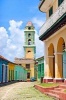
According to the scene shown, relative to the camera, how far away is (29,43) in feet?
266

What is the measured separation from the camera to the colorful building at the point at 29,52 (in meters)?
78.3

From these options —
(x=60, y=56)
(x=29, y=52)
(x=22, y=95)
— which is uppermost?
(x=29, y=52)

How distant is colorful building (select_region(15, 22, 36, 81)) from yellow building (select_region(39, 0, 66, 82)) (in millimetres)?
53621

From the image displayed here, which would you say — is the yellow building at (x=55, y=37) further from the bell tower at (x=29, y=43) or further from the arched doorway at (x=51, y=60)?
the bell tower at (x=29, y=43)

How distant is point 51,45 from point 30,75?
57135 mm

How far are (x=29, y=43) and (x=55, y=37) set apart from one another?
198ft

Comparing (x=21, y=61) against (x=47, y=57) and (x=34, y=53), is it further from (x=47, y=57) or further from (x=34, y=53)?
(x=47, y=57)

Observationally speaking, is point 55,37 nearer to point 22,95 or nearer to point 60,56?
point 60,56

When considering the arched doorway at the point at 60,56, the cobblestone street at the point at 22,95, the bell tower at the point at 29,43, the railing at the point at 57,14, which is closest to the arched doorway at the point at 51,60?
the railing at the point at 57,14

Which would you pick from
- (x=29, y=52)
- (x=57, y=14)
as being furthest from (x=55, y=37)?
(x=29, y=52)

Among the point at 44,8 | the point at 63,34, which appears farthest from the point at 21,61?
the point at 63,34

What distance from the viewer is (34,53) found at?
270ft

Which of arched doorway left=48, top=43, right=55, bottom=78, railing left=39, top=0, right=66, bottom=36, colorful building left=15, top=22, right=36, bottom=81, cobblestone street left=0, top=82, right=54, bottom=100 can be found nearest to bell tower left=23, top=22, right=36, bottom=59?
colorful building left=15, top=22, right=36, bottom=81

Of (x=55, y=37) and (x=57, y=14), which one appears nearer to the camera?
(x=57, y=14)
